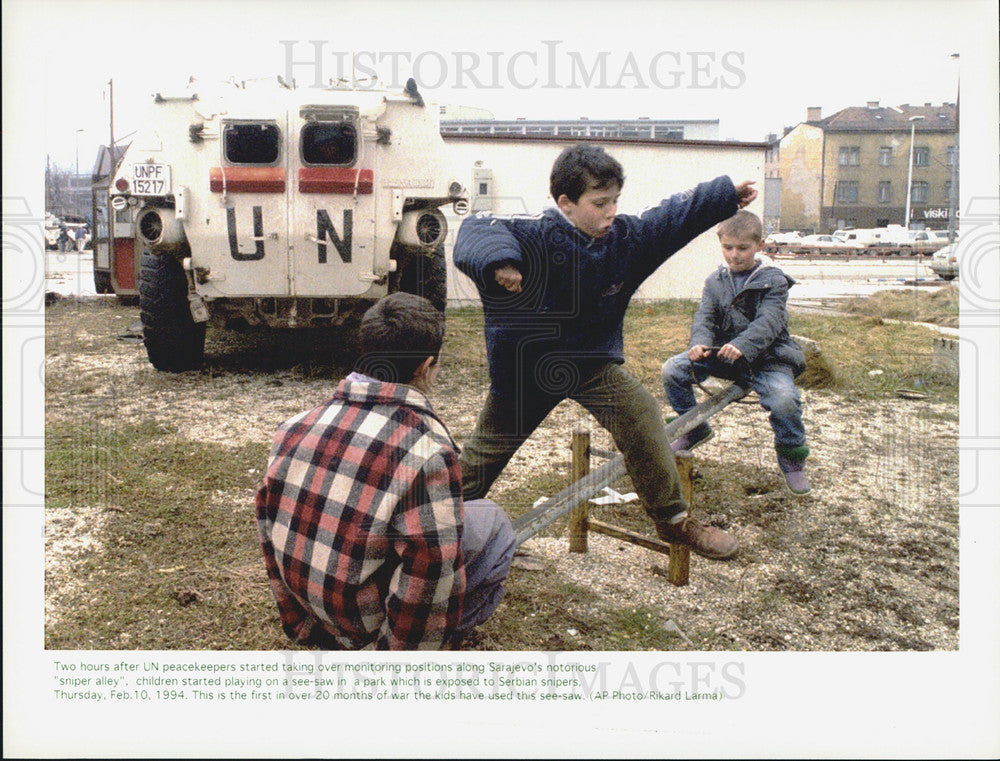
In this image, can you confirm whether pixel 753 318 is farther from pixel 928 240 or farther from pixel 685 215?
pixel 685 215

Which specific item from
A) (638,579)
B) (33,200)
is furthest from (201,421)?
(638,579)

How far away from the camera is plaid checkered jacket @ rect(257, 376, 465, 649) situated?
1.61 meters

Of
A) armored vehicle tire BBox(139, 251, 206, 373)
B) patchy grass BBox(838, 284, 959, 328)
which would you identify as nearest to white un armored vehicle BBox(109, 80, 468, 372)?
armored vehicle tire BBox(139, 251, 206, 373)

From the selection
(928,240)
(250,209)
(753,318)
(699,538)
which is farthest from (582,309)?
(250,209)

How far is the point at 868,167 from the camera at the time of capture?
116 inches

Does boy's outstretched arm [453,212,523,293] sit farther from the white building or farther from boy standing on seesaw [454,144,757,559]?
the white building

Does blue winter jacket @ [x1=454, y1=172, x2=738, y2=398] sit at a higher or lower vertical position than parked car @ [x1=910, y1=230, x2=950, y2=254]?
lower

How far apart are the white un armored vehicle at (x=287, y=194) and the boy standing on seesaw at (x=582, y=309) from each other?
2491 mm

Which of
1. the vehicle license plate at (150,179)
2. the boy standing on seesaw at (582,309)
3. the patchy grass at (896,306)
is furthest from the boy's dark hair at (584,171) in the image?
the vehicle license plate at (150,179)

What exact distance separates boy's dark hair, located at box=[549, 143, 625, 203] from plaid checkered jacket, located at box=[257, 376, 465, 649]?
861 mm

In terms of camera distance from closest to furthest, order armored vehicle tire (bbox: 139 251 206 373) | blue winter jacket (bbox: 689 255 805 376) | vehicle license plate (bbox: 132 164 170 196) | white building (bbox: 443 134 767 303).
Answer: blue winter jacket (bbox: 689 255 805 376)
vehicle license plate (bbox: 132 164 170 196)
armored vehicle tire (bbox: 139 251 206 373)
white building (bbox: 443 134 767 303)

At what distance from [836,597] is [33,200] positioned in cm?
238

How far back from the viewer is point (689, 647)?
7.64 feet

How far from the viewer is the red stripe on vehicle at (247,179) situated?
465 centimetres
